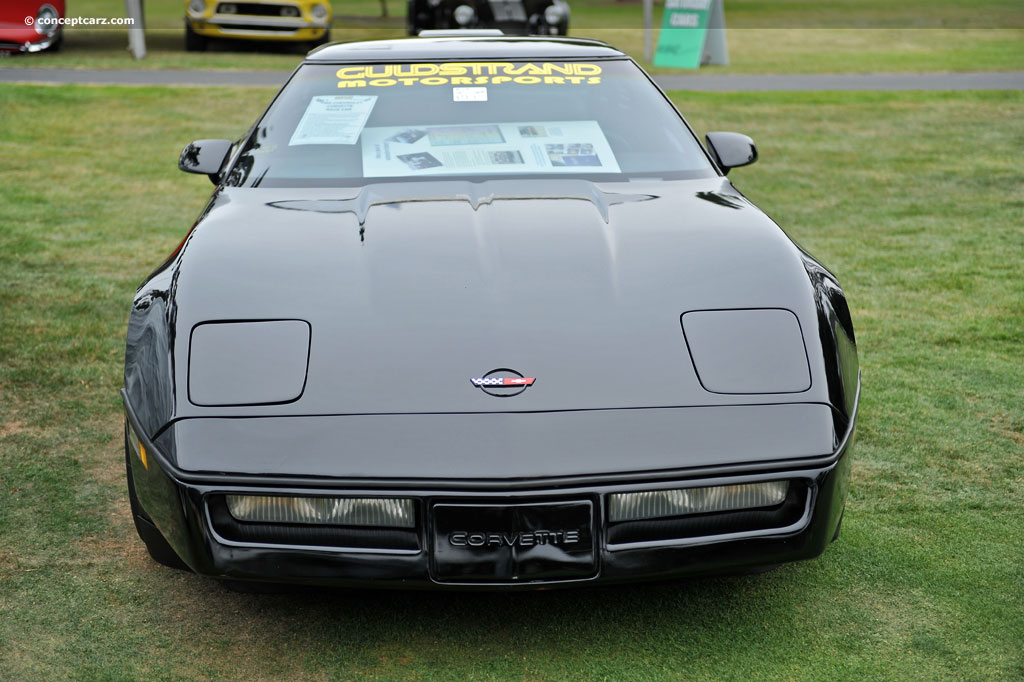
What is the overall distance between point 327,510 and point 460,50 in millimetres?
2190

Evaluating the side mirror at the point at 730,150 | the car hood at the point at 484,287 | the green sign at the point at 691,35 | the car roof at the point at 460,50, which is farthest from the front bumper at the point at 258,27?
the car hood at the point at 484,287

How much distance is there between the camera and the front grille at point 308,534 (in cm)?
216

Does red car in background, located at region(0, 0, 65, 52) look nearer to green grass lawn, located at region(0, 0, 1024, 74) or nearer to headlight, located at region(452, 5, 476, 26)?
green grass lawn, located at region(0, 0, 1024, 74)

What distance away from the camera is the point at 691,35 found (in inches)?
574

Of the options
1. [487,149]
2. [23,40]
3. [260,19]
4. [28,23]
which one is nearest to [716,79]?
[260,19]

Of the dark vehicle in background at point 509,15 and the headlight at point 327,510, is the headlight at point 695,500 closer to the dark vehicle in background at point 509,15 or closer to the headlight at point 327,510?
the headlight at point 327,510

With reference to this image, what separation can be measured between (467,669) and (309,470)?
1.91 ft

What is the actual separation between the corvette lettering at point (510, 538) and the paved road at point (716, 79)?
10.7 metres

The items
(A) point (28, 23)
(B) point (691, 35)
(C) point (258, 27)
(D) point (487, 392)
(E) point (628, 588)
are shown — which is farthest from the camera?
(C) point (258, 27)

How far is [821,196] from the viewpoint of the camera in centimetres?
733

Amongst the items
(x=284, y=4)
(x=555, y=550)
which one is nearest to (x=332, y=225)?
(x=555, y=550)

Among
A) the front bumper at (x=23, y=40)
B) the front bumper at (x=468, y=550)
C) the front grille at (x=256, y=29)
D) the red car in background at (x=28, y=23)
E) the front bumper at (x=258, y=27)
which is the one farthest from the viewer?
the front grille at (x=256, y=29)

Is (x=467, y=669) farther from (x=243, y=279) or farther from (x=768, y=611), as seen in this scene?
(x=243, y=279)

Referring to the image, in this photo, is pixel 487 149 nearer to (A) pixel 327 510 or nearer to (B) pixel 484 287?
(B) pixel 484 287
